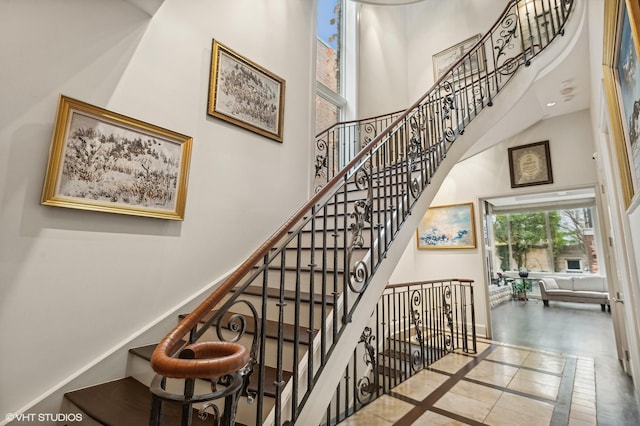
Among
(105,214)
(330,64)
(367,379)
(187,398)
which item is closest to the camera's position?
(187,398)

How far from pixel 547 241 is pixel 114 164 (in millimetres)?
12941

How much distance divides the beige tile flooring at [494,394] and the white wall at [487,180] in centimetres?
137

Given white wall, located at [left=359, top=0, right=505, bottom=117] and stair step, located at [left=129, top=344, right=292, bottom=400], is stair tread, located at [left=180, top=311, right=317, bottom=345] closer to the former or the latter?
stair step, located at [left=129, top=344, right=292, bottom=400]

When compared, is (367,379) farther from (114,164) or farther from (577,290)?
(577,290)

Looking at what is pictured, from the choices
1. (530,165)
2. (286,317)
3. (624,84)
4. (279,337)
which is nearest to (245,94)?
(286,317)

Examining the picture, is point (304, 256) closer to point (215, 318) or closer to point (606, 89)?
point (215, 318)

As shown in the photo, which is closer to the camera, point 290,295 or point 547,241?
point 290,295

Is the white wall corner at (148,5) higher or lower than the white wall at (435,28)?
lower

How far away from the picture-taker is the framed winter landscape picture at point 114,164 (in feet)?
5.94

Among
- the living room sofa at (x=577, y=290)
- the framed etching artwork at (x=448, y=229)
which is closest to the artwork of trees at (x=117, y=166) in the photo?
the framed etching artwork at (x=448, y=229)

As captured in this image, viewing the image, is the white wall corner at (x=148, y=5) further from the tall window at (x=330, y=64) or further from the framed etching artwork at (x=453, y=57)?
the framed etching artwork at (x=453, y=57)

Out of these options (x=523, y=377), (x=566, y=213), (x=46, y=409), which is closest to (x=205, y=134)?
(x=46, y=409)

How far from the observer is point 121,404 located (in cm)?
163

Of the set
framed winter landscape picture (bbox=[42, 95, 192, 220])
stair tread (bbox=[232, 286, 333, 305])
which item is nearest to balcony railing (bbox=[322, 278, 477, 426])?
stair tread (bbox=[232, 286, 333, 305])
